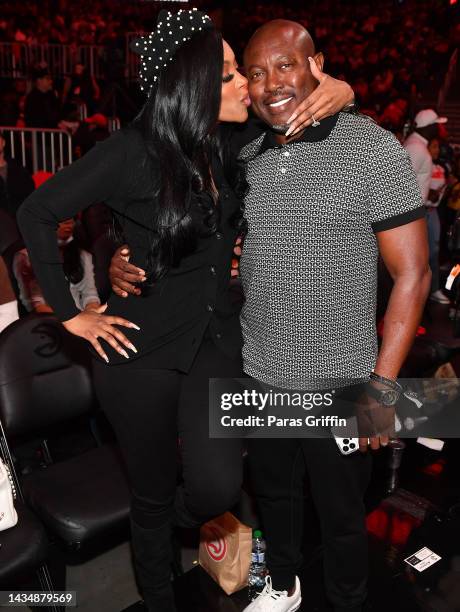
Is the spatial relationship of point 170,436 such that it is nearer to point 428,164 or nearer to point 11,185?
point 11,185

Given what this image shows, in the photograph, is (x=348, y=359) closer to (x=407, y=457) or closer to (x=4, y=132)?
(x=407, y=457)

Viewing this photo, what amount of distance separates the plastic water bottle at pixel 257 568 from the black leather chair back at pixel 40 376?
930 mm

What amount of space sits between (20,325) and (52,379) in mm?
269

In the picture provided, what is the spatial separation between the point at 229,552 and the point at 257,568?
7.3 inches

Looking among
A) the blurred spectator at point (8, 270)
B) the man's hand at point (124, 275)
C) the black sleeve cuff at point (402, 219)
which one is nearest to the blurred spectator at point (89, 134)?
the blurred spectator at point (8, 270)

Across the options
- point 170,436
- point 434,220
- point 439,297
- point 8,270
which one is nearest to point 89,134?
point 8,270

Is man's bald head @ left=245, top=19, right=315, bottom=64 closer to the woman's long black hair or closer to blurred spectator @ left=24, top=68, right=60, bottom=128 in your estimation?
the woman's long black hair

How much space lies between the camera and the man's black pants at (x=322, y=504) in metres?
1.89

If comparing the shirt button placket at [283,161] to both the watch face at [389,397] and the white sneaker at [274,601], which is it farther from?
the white sneaker at [274,601]

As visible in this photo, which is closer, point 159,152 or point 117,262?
point 159,152

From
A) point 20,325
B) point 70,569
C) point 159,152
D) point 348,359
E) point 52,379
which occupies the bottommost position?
point 70,569

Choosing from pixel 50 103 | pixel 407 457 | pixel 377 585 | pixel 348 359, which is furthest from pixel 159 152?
pixel 50 103

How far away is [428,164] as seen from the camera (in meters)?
5.88

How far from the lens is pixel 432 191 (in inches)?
249
